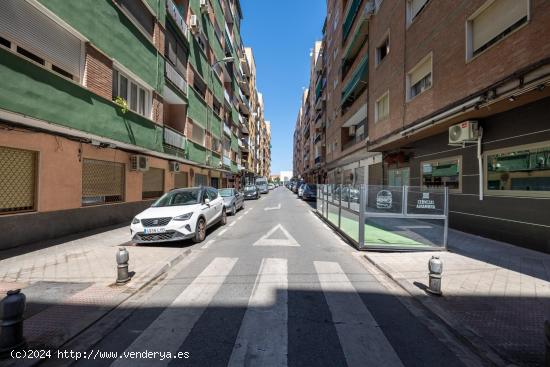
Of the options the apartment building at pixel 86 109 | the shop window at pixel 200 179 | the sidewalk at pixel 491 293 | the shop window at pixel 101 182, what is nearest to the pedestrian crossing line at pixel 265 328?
the sidewalk at pixel 491 293

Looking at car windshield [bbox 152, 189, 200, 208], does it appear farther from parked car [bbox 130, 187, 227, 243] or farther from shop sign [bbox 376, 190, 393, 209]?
shop sign [bbox 376, 190, 393, 209]

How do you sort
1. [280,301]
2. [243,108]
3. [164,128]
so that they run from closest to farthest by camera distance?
[280,301] < [164,128] < [243,108]

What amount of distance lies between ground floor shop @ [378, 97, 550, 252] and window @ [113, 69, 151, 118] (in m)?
12.9

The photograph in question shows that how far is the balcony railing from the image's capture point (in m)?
13.7

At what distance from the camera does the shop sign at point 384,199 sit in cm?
734

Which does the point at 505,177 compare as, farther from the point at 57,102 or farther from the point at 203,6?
the point at 203,6

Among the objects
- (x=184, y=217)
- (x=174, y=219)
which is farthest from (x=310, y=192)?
(x=174, y=219)

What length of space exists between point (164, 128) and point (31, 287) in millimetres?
10144

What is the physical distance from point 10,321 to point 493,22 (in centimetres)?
1185

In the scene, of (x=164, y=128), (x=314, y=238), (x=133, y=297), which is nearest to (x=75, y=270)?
(x=133, y=297)

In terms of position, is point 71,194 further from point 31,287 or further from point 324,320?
point 324,320

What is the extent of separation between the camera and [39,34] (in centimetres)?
684

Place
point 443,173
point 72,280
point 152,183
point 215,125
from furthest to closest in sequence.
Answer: point 215,125, point 152,183, point 443,173, point 72,280

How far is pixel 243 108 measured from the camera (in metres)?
40.8
